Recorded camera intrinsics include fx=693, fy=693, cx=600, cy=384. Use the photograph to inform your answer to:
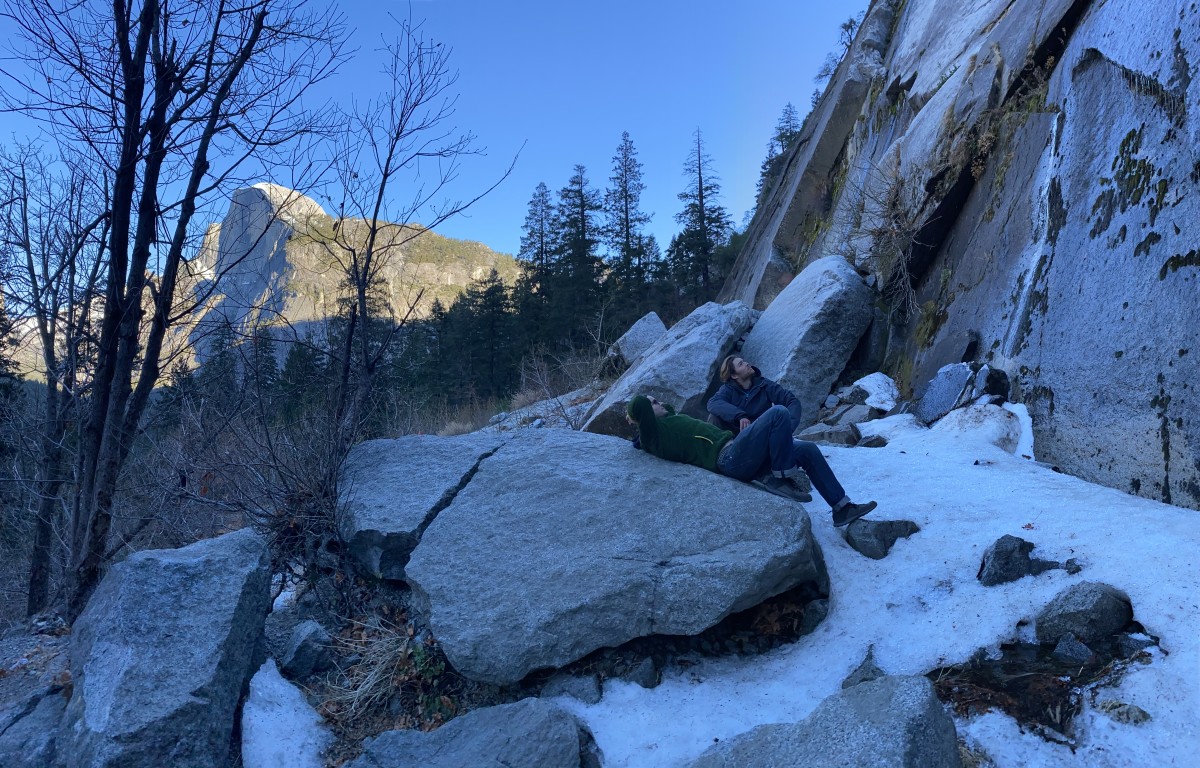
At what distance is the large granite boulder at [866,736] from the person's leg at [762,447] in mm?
2016

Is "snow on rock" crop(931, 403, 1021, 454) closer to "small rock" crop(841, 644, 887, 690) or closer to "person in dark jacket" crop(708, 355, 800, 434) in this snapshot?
"person in dark jacket" crop(708, 355, 800, 434)

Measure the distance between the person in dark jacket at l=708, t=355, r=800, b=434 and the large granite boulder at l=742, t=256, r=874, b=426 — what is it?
76.1 inches

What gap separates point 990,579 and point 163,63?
19.5 ft

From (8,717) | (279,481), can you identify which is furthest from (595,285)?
(8,717)

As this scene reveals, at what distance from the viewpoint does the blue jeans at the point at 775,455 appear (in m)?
4.64

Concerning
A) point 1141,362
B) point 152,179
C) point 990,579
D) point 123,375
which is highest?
point 152,179

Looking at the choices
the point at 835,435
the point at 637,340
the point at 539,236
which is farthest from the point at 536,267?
the point at 835,435

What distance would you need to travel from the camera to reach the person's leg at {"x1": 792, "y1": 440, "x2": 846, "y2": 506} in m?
4.61

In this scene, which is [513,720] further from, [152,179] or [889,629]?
[152,179]

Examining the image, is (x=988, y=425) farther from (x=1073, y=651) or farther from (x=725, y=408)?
(x=1073, y=651)

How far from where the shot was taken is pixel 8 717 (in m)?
3.64

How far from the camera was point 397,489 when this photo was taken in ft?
16.6

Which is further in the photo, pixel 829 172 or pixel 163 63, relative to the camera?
pixel 829 172

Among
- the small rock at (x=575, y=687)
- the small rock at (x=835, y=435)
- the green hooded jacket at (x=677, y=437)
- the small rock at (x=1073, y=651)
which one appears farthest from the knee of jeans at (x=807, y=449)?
the small rock at (x=575, y=687)
